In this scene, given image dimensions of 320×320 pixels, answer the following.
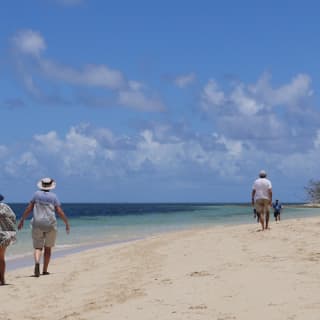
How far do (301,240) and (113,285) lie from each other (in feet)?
18.3

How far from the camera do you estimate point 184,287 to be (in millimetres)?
8047

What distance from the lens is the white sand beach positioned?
21.8 ft

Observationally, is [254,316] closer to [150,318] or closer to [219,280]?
[150,318]

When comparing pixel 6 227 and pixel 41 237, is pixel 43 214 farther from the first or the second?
pixel 6 227

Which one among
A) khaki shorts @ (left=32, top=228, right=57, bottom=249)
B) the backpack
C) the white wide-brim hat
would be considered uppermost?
the white wide-brim hat

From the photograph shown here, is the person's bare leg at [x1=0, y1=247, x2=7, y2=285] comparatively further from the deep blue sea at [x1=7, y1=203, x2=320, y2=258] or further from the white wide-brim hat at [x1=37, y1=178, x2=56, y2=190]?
the deep blue sea at [x1=7, y1=203, x2=320, y2=258]

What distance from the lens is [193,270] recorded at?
9727 mm

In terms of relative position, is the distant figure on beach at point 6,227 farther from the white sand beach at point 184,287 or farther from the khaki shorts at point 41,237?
the khaki shorts at point 41,237

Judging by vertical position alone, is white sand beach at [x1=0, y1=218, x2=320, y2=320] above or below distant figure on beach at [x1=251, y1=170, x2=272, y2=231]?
below

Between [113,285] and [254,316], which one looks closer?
[254,316]

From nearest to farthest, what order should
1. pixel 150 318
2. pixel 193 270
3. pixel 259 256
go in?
pixel 150 318 < pixel 193 270 < pixel 259 256

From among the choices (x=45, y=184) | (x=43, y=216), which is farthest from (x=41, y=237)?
(x=45, y=184)

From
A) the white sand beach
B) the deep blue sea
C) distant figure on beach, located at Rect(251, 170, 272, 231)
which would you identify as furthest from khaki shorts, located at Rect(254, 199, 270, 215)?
the deep blue sea

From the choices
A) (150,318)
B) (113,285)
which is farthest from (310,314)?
(113,285)
